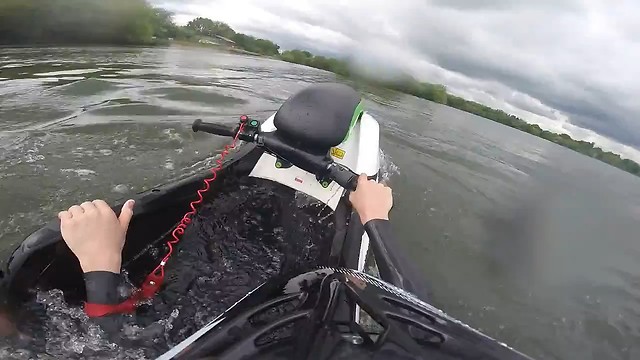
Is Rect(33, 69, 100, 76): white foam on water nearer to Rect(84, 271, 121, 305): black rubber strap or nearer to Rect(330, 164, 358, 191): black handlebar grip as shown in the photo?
Rect(330, 164, 358, 191): black handlebar grip

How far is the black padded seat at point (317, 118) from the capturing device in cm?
289

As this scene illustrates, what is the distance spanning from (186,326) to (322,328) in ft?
4.45

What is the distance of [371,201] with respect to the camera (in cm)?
210

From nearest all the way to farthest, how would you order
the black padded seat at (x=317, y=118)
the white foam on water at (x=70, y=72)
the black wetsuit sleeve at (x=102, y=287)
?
the black wetsuit sleeve at (x=102, y=287), the black padded seat at (x=317, y=118), the white foam on water at (x=70, y=72)

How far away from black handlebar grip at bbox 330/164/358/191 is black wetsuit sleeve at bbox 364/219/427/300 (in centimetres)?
38

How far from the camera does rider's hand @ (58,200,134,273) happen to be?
1.65m

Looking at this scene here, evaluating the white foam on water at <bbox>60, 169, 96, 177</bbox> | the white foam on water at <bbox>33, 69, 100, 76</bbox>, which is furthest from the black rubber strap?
the white foam on water at <bbox>33, 69, 100, 76</bbox>

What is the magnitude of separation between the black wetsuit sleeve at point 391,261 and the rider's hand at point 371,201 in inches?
2.7

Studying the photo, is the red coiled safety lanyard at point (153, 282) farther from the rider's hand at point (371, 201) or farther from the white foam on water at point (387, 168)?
the white foam on water at point (387, 168)

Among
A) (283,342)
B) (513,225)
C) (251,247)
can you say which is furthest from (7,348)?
(513,225)

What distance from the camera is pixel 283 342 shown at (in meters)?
1.03

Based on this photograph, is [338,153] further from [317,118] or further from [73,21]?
[73,21]

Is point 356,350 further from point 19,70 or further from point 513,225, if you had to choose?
point 19,70

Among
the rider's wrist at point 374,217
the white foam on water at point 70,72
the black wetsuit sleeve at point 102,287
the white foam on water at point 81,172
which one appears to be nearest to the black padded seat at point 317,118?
the rider's wrist at point 374,217
